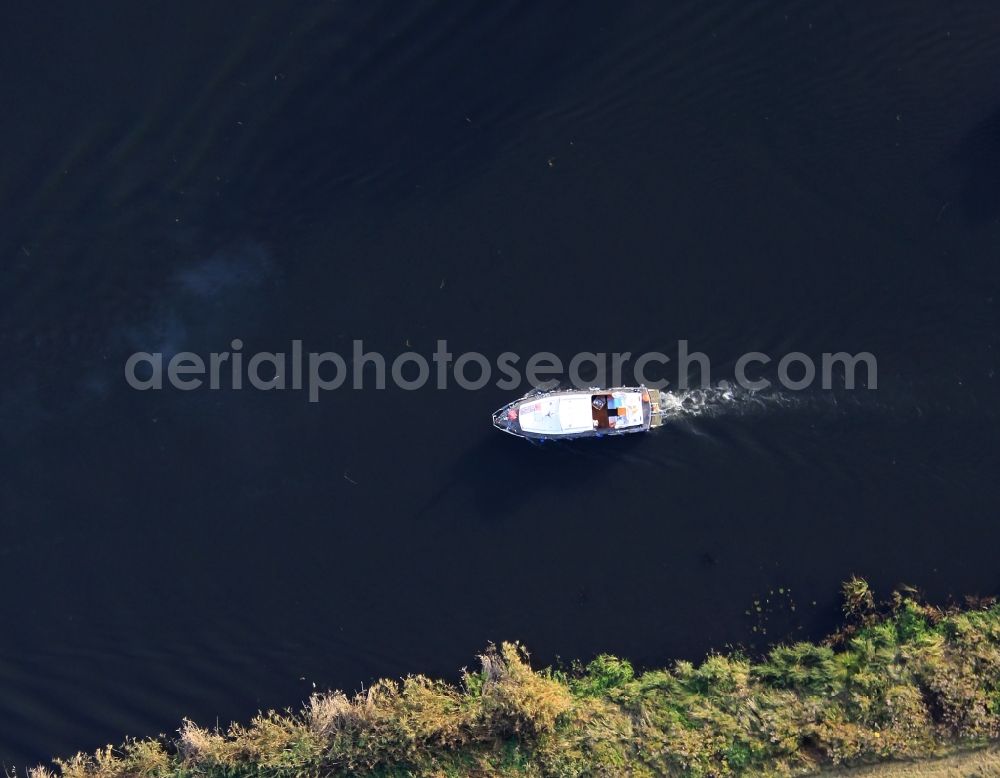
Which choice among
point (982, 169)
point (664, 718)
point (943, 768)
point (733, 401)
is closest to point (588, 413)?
point (733, 401)

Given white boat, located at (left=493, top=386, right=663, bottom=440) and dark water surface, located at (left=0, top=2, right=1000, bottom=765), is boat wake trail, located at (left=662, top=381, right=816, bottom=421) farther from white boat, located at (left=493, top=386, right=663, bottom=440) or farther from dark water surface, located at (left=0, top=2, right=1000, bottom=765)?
white boat, located at (left=493, top=386, right=663, bottom=440)

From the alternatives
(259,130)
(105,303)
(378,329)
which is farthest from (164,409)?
(259,130)

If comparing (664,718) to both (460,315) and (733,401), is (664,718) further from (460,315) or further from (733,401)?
(460,315)

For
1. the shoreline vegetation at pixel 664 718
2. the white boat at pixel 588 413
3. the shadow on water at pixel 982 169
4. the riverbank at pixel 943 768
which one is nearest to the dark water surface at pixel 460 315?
the shadow on water at pixel 982 169

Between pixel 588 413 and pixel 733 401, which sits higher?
pixel 733 401

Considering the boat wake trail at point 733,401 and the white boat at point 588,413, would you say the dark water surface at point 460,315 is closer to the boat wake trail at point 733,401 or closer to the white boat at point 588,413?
the boat wake trail at point 733,401

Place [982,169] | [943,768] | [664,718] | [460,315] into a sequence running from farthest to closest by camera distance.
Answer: [460,315] → [982,169] → [664,718] → [943,768]
